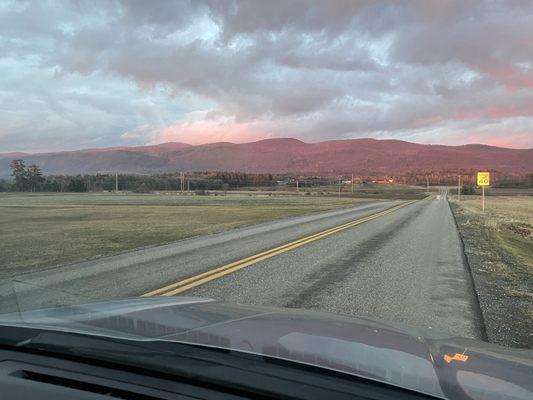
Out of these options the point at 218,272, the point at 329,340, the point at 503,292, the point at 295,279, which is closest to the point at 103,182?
the point at 218,272

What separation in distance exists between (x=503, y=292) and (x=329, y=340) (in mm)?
7012

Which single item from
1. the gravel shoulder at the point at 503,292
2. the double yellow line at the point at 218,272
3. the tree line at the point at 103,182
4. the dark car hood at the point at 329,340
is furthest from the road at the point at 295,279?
the tree line at the point at 103,182

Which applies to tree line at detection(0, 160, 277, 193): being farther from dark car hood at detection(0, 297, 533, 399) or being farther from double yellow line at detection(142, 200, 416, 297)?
dark car hood at detection(0, 297, 533, 399)

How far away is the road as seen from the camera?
6.63 metres

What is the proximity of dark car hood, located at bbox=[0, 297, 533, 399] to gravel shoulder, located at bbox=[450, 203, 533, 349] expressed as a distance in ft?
10.7

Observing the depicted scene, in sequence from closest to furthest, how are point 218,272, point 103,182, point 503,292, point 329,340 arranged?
point 329,340, point 503,292, point 218,272, point 103,182

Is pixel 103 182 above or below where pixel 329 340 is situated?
above

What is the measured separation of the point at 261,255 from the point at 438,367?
31.3ft

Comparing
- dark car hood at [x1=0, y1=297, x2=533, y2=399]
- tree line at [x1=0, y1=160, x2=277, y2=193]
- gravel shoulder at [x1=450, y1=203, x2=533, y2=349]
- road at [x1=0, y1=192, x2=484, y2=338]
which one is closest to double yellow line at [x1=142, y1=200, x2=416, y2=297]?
road at [x1=0, y1=192, x2=484, y2=338]

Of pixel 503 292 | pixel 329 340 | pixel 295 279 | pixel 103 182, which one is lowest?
pixel 503 292

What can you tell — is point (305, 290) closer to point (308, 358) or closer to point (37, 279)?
point (37, 279)

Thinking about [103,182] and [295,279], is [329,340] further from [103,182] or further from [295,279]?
[103,182]

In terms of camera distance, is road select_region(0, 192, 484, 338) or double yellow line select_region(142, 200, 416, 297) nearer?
road select_region(0, 192, 484, 338)

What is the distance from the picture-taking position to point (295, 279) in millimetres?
8516
